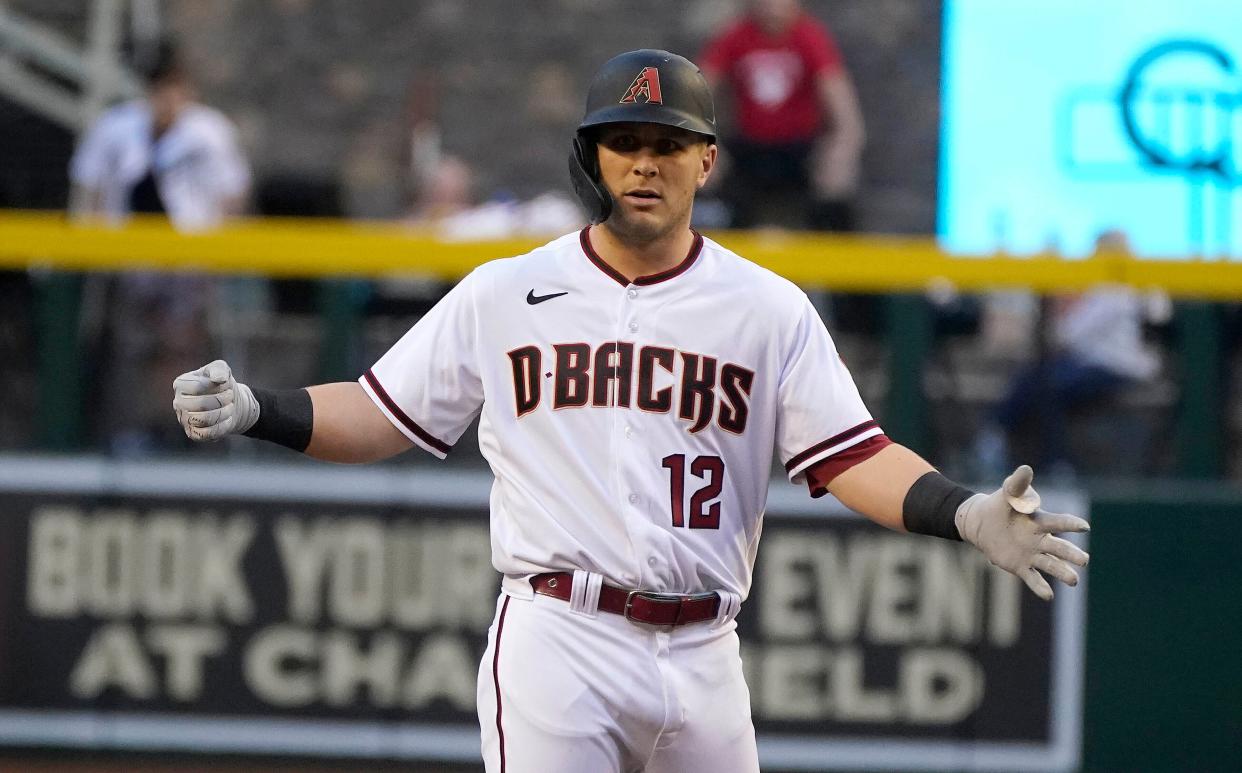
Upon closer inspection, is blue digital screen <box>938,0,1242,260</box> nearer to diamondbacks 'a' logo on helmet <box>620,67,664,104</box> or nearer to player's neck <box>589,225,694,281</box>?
player's neck <box>589,225,694,281</box>

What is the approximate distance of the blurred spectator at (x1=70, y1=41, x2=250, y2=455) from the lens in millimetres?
6305

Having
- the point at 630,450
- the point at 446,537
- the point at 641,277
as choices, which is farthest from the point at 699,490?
the point at 446,537

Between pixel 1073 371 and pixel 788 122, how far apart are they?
8.00 feet

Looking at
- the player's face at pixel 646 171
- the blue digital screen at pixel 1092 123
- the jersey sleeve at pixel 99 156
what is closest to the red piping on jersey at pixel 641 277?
the player's face at pixel 646 171

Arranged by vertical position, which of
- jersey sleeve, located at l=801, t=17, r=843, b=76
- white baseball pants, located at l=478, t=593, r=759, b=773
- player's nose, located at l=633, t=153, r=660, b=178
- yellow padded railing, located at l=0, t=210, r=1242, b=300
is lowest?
white baseball pants, located at l=478, t=593, r=759, b=773

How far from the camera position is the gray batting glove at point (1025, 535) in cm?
296

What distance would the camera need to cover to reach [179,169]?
7469mm

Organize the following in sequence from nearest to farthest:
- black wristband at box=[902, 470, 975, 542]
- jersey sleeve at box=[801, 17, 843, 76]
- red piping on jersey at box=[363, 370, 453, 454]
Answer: black wristband at box=[902, 470, 975, 542] → red piping on jersey at box=[363, 370, 453, 454] → jersey sleeve at box=[801, 17, 843, 76]

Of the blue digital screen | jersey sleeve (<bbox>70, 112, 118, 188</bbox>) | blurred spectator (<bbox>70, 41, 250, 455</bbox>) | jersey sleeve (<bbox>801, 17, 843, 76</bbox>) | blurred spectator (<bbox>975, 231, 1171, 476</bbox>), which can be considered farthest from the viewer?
the blue digital screen

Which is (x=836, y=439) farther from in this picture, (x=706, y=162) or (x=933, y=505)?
(x=706, y=162)

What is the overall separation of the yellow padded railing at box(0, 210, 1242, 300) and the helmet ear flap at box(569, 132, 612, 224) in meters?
2.86

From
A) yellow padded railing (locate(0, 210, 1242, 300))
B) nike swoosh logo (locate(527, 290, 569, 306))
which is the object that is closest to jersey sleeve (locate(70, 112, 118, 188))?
yellow padded railing (locate(0, 210, 1242, 300))

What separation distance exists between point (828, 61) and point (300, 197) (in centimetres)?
283

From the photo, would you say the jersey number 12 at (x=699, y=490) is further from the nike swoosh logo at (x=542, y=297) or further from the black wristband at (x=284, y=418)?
the black wristband at (x=284, y=418)
